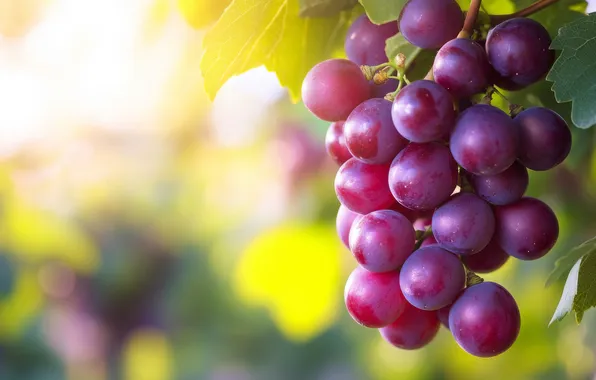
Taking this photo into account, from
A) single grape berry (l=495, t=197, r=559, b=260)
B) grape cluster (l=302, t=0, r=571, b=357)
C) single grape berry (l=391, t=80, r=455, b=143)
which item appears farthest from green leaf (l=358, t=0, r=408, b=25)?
single grape berry (l=495, t=197, r=559, b=260)

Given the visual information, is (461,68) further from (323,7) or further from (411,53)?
(323,7)

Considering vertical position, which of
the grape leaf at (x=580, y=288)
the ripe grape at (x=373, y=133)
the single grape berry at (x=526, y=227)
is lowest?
the grape leaf at (x=580, y=288)

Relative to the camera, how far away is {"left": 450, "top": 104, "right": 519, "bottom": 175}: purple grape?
26.0 inches

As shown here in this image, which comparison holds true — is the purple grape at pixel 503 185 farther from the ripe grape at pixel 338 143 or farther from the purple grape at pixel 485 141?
the ripe grape at pixel 338 143

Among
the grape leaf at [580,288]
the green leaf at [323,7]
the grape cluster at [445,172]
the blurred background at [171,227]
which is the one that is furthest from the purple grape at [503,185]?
the blurred background at [171,227]

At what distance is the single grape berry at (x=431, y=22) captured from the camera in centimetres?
73

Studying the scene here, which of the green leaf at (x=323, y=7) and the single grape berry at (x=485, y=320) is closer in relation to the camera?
the single grape berry at (x=485, y=320)

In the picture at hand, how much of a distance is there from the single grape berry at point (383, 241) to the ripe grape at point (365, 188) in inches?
0.6

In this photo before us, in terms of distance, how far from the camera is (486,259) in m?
0.78

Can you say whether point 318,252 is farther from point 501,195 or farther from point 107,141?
point 501,195

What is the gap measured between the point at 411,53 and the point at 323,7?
0.44 feet

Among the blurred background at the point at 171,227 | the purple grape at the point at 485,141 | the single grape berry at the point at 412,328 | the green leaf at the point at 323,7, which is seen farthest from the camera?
the blurred background at the point at 171,227

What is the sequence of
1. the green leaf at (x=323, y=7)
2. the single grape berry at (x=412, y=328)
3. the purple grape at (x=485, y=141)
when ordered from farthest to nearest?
1. the green leaf at (x=323, y=7)
2. the single grape berry at (x=412, y=328)
3. the purple grape at (x=485, y=141)

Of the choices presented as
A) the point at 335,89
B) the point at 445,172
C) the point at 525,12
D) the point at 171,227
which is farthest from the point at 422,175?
the point at 171,227
